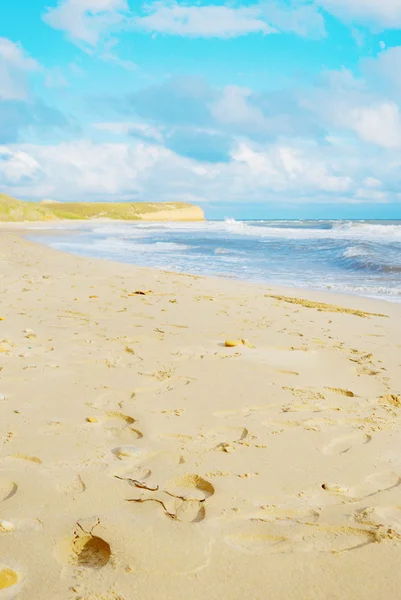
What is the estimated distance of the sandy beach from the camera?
5.68 ft

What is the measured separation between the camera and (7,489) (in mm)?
2217

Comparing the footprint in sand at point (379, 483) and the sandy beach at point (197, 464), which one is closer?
the sandy beach at point (197, 464)

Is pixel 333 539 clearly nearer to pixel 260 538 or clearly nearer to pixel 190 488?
pixel 260 538

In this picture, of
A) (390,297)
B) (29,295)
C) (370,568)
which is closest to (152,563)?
(370,568)

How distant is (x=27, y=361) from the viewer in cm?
409

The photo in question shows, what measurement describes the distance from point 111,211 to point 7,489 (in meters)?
91.9

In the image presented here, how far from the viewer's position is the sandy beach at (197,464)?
173 cm

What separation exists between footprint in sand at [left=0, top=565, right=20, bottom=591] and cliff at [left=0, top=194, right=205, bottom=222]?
215 ft

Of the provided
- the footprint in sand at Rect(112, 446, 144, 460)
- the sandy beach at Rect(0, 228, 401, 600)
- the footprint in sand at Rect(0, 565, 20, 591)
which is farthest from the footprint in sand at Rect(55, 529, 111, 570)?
the footprint in sand at Rect(112, 446, 144, 460)

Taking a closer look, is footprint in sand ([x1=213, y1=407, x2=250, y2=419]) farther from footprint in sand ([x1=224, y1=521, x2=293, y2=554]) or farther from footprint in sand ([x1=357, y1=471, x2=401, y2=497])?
footprint in sand ([x1=224, y1=521, x2=293, y2=554])

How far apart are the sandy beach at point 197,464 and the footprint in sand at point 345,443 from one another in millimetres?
10

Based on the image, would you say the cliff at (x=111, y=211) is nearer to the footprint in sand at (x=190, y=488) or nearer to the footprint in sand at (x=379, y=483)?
the footprint in sand at (x=190, y=488)

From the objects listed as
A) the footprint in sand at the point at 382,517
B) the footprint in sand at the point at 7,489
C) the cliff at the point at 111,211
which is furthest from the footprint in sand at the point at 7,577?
the cliff at the point at 111,211

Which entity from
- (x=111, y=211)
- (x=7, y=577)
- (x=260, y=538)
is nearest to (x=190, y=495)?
(x=260, y=538)
